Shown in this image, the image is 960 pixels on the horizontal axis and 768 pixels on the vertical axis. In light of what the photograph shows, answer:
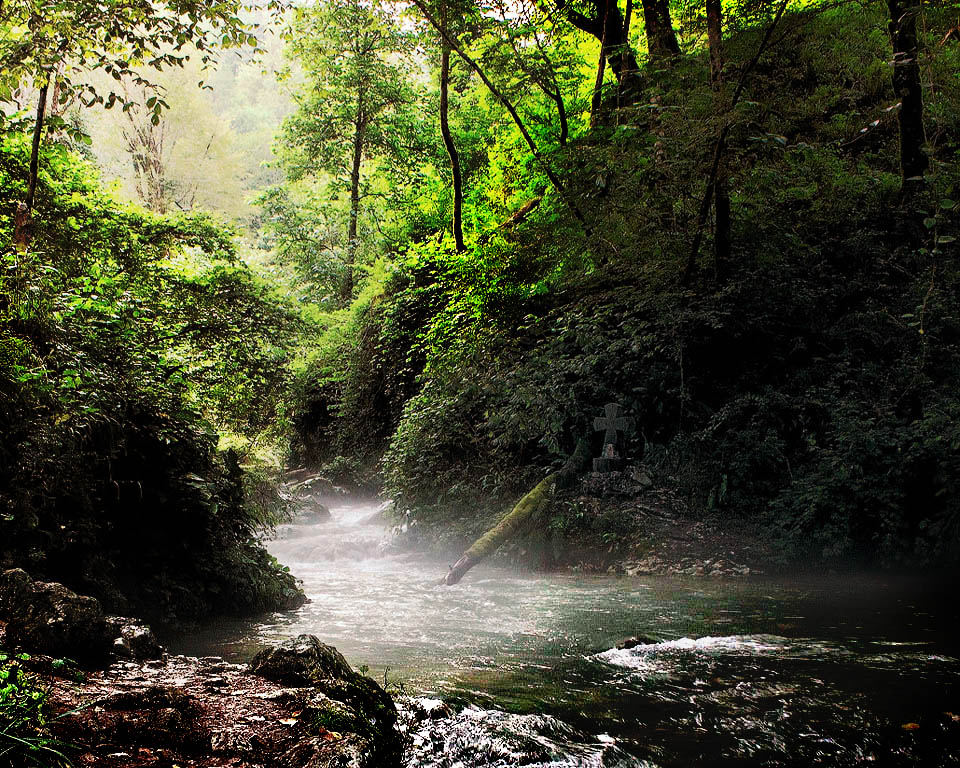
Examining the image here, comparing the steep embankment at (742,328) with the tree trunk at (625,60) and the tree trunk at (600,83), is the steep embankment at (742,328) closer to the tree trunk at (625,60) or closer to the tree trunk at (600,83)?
the tree trunk at (625,60)

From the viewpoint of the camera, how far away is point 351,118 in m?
20.6

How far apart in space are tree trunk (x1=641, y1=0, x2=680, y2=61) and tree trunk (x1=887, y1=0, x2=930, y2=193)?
120 inches

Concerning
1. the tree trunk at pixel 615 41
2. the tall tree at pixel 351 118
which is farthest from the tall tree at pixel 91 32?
the tall tree at pixel 351 118

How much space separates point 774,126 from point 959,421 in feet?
13.3

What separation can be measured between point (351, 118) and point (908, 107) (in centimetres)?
1641

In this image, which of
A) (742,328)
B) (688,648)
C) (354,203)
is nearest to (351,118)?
(354,203)

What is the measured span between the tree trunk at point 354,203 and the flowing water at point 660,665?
12950 millimetres

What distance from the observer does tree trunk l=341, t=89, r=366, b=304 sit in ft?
65.2

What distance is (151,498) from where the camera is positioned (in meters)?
6.09

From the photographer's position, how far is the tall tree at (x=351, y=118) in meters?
19.5

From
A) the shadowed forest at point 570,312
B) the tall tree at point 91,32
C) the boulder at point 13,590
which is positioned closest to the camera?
the boulder at point 13,590

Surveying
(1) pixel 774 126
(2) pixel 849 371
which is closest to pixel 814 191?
(1) pixel 774 126

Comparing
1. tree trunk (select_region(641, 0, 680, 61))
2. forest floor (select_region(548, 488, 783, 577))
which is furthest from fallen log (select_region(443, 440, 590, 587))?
tree trunk (select_region(641, 0, 680, 61))

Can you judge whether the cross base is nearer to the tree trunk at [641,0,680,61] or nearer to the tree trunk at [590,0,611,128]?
the tree trunk at [590,0,611,128]
